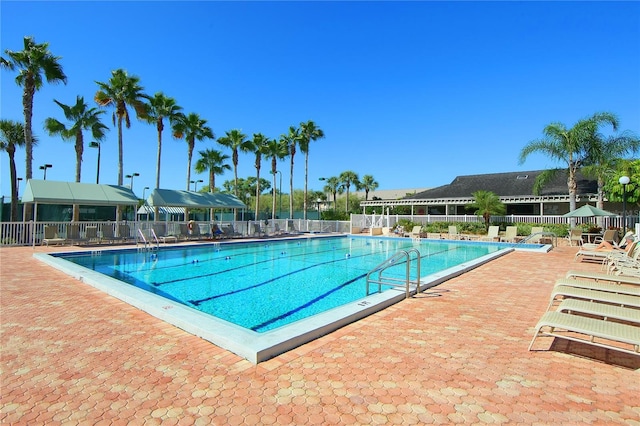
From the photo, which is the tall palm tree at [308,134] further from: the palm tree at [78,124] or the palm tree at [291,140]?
the palm tree at [78,124]

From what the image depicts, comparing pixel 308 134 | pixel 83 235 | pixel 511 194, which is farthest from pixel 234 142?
pixel 511 194

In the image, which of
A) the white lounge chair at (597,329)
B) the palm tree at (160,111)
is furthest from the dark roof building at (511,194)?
the white lounge chair at (597,329)

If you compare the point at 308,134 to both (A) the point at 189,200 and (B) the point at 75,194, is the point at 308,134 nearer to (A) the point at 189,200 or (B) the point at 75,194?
(A) the point at 189,200

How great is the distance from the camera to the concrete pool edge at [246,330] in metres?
3.81

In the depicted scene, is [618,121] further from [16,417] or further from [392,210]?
[16,417]

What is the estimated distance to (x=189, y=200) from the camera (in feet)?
68.3

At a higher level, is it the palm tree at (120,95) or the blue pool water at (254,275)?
the palm tree at (120,95)

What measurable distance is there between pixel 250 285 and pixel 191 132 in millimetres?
20727

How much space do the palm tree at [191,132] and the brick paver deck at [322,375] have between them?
21.8 m

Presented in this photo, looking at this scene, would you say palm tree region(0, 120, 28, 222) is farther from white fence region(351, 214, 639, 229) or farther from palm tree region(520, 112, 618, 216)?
palm tree region(520, 112, 618, 216)

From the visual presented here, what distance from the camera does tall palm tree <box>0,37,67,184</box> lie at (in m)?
16.5

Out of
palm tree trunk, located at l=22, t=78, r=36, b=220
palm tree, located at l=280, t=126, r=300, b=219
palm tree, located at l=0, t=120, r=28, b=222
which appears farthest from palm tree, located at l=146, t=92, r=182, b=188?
palm tree, located at l=280, t=126, r=300, b=219

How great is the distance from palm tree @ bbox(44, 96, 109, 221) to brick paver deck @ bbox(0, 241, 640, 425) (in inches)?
789

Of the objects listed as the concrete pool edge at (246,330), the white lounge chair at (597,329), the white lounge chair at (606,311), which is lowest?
the concrete pool edge at (246,330)
